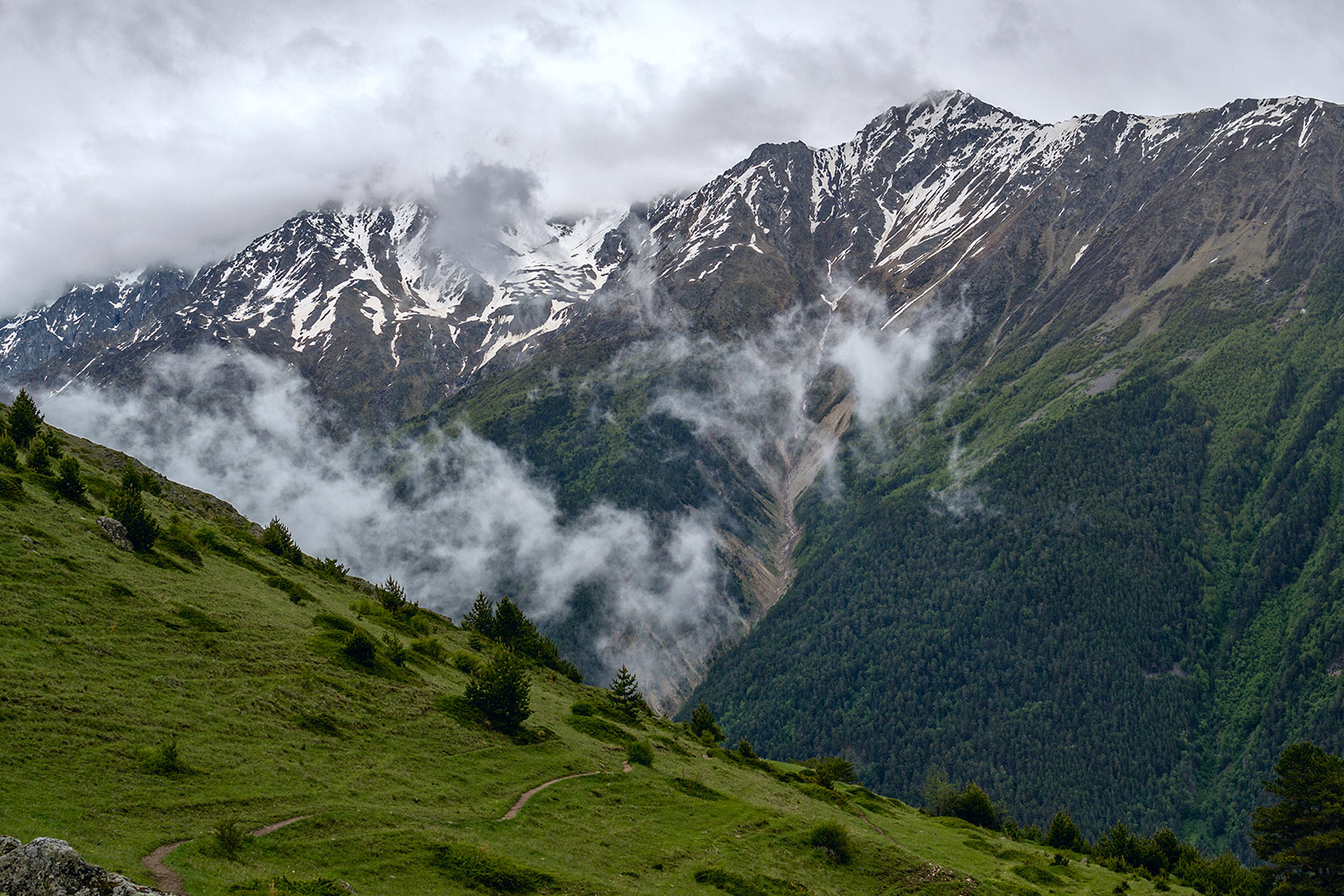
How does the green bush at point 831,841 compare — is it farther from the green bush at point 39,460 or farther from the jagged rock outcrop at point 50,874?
the green bush at point 39,460

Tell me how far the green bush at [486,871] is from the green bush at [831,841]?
2302 centimetres

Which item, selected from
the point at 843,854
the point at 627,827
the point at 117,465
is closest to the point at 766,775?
the point at 843,854

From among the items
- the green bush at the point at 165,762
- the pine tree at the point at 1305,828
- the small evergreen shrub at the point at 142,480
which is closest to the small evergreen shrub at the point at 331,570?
the small evergreen shrub at the point at 142,480

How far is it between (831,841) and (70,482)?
5554cm

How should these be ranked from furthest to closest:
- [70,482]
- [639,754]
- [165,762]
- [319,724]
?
[639,754] < [70,482] < [319,724] < [165,762]

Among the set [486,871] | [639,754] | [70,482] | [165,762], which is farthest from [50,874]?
[70,482]

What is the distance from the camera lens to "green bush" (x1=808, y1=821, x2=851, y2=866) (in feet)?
172

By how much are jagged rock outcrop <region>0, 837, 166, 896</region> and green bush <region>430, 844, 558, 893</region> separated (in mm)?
14219

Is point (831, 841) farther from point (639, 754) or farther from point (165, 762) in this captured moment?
point (165, 762)

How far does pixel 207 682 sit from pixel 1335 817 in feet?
306

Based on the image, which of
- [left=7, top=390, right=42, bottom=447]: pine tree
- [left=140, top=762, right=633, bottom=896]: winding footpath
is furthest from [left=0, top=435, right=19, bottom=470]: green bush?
[left=140, top=762, right=633, bottom=896]: winding footpath

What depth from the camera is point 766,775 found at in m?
76.5

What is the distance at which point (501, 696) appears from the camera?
56.1 metres

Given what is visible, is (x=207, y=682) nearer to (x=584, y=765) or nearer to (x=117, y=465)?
(x=584, y=765)
